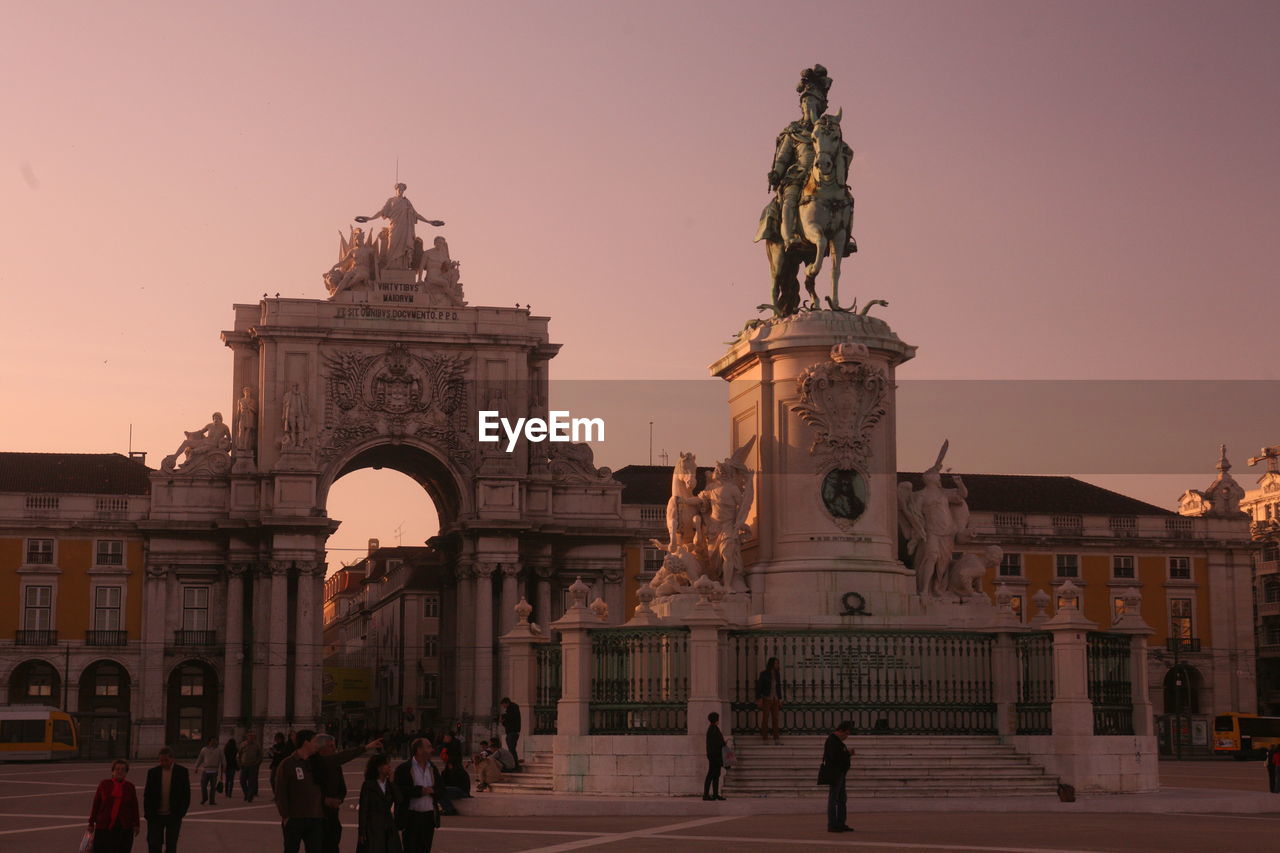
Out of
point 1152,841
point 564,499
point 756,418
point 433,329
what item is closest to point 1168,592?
point 564,499

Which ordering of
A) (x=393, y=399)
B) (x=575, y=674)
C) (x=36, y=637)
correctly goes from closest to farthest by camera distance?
(x=575, y=674) → (x=36, y=637) → (x=393, y=399)

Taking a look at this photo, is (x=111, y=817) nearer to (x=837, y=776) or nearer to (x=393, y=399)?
(x=837, y=776)

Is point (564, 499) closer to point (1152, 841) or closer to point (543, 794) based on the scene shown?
point (543, 794)

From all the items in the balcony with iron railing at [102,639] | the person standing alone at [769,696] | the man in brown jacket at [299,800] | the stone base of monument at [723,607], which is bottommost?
the man in brown jacket at [299,800]

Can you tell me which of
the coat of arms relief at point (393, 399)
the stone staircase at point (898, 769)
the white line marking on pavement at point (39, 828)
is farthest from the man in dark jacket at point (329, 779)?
the coat of arms relief at point (393, 399)

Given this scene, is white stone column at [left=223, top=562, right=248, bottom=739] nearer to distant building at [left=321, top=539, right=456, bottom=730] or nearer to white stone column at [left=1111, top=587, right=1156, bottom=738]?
distant building at [left=321, top=539, right=456, bottom=730]

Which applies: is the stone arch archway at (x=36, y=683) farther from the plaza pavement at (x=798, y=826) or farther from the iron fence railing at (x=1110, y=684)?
the iron fence railing at (x=1110, y=684)

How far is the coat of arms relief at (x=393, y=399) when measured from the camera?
80.0m

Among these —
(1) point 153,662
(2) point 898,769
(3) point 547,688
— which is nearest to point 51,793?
(3) point 547,688

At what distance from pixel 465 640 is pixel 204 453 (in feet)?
42.8

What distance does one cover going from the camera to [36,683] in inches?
3056

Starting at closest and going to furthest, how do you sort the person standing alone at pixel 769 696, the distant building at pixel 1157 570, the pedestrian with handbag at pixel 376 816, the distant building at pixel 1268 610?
the pedestrian with handbag at pixel 376 816 → the person standing alone at pixel 769 696 → the distant building at pixel 1157 570 → the distant building at pixel 1268 610

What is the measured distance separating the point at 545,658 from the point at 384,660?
88806 millimetres

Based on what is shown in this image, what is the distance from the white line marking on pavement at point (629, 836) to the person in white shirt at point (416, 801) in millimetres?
2648
